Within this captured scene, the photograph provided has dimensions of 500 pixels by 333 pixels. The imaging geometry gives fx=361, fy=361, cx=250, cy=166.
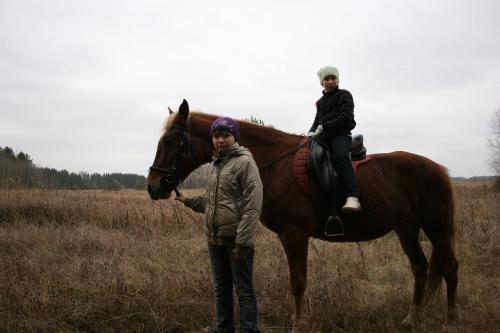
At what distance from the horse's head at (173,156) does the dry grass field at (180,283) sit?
1448 mm

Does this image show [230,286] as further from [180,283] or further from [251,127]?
[251,127]

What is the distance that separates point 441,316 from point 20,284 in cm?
555

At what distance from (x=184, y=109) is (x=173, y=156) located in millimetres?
562

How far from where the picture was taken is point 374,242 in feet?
28.3

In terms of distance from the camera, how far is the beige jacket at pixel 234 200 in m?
3.16

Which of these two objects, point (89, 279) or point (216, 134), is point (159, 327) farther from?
point (216, 134)

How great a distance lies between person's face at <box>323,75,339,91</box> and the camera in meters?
4.43

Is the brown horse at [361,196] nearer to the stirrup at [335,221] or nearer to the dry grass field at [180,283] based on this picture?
the stirrup at [335,221]

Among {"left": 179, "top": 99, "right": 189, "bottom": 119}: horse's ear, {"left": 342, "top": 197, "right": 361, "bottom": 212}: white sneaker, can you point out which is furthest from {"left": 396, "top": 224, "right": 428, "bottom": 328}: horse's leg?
{"left": 179, "top": 99, "right": 189, "bottom": 119}: horse's ear

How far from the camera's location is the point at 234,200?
3.37 meters

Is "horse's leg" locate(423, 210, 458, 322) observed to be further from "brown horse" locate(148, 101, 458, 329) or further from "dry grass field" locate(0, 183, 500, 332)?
"dry grass field" locate(0, 183, 500, 332)

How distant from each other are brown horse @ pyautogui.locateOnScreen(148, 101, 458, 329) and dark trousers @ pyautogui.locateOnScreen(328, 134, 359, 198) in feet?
1.16

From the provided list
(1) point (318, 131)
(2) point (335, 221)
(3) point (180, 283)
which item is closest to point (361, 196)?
(2) point (335, 221)

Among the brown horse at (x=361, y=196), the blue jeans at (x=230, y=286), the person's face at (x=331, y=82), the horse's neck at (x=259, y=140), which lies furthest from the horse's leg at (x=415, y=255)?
the blue jeans at (x=230, y=286)
